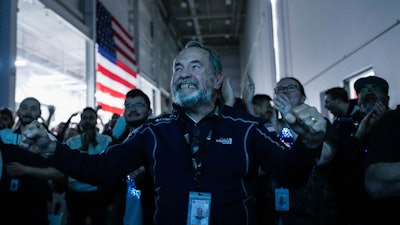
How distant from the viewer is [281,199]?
2.51 m

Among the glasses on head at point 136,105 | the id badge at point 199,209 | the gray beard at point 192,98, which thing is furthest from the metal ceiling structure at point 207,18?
the id badge at point 199,209

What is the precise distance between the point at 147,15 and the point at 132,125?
42.2ft

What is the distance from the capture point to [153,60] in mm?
15555

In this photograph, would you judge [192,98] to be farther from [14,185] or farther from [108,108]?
[108,108]

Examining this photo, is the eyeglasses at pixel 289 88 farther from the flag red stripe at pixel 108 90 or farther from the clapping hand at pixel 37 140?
the flag red stripe at pixel 108 90

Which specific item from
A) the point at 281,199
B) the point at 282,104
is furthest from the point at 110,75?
the point at 282,104

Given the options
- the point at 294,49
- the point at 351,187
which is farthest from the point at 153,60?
the point at 351,187

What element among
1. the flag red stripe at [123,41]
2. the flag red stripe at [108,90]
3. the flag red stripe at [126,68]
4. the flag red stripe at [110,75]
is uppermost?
the flag red stripe at [123,41]

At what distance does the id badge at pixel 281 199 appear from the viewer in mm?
2497

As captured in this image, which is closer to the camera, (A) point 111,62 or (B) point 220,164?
(B) point 220,164

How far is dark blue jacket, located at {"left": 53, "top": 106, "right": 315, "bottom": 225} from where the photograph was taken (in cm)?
142

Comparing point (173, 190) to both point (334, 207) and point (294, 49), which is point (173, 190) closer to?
point (334, 207)

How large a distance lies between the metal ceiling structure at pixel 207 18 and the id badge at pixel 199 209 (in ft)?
51.6

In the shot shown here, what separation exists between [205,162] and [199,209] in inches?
7.7
